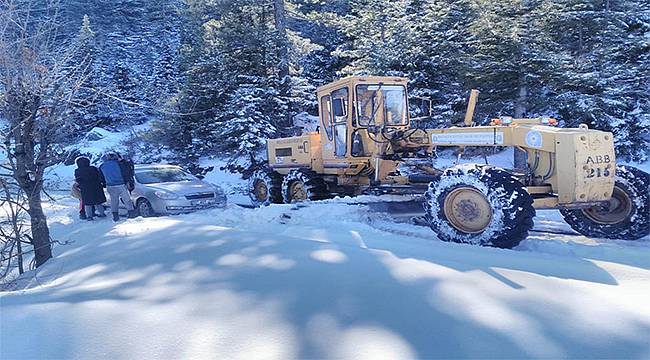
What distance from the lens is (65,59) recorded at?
6496mm

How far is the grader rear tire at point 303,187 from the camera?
1074cm

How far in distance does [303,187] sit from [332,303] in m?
7.71

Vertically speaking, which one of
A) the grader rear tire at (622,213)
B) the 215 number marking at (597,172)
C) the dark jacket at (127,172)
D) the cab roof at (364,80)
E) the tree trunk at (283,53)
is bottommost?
the grader rear tire at (622,213)

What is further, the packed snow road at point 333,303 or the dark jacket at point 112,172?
the dark jacket at point 112,172

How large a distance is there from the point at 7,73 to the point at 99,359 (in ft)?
16.4

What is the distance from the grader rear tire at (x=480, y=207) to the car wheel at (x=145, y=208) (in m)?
6.90

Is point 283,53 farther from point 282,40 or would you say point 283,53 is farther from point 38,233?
point 38,233

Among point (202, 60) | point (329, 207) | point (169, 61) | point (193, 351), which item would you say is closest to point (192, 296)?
point (193, 351)

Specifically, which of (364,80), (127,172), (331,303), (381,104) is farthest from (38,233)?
(381,104)

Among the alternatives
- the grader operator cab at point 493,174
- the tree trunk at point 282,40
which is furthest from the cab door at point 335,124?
the tree trunk at point 282,40

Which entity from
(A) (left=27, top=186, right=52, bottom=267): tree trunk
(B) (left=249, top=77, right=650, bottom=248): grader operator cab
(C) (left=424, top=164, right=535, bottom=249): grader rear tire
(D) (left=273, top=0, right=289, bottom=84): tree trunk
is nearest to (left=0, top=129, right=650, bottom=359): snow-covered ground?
(C) (left=424, top=164, right=535, bottom=249): grader rear tire

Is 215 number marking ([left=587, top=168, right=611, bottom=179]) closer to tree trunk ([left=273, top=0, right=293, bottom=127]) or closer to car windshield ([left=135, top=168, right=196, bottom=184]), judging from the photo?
car windshield ([left=135, top=168, right=196, bottom=184])

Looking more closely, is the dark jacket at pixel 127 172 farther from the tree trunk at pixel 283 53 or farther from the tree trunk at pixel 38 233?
the tree trunk at pixel 283 53

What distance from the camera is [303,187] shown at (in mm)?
11047
